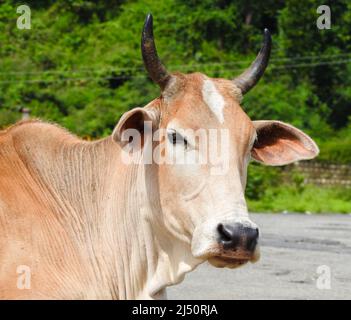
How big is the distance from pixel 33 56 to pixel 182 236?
1590 inches

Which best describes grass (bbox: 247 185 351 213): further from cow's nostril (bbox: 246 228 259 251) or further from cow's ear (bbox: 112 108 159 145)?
cow's nostril (bbox: 246 228 259 251)

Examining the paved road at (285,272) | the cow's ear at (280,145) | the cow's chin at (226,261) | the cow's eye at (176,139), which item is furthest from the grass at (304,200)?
the cow's chin at (226,261)

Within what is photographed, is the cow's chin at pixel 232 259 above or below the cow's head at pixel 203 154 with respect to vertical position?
below

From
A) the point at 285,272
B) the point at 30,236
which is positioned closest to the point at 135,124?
the point at 30,236

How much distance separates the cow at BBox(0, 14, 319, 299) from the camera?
19.0 ft

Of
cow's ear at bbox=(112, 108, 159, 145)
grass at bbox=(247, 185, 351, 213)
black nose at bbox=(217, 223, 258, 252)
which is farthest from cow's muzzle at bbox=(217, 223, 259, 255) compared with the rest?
grass at bbox=(247, 185, 351, 213)

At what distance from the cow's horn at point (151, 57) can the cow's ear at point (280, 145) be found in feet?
2.43

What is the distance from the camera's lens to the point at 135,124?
6.04 meters

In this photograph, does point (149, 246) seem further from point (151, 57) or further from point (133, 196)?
point (151, 57)

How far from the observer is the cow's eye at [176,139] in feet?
19.3

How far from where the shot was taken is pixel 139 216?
6.18m

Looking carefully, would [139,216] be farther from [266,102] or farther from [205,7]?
[205,7]

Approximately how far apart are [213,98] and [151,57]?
0.44m

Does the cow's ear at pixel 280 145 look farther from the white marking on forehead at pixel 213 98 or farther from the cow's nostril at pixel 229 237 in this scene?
the cow's nostril at pixel 229 237
